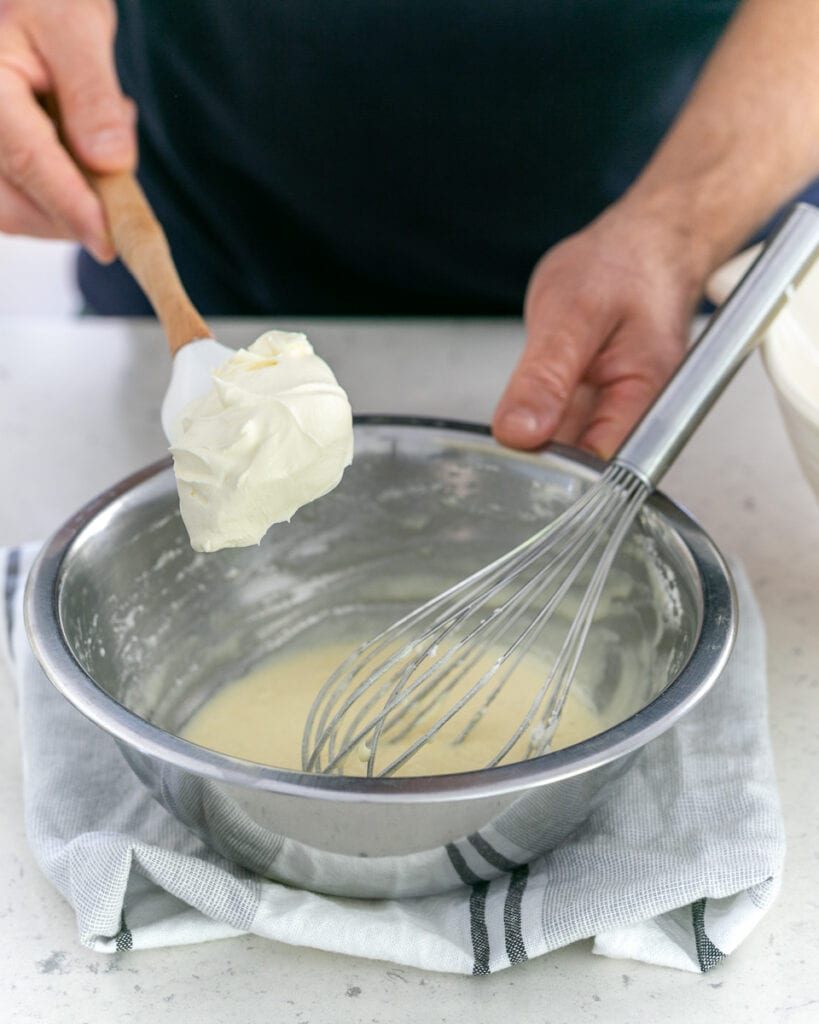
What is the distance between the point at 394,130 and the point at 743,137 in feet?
0.99

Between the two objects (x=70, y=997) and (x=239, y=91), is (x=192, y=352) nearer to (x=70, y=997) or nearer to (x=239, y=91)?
(x=70, y=997)

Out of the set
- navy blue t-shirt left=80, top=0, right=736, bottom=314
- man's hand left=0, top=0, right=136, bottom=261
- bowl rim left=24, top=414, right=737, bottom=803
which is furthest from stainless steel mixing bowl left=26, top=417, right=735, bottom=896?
navy blue t-shirt left=80, top=0, right=736, bottom=314

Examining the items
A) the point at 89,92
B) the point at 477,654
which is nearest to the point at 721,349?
the point at 477,654

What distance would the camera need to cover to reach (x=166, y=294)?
72cm

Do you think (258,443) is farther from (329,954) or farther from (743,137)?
(743,137)

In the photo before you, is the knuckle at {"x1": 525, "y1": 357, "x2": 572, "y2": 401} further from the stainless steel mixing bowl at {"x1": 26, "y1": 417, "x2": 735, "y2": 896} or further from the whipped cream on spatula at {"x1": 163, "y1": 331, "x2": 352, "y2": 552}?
the whipped cream on spatula at {"x1": 163, "y1": 331, "x2": 352, "y2": 552}

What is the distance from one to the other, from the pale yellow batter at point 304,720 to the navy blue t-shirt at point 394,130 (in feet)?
1.57

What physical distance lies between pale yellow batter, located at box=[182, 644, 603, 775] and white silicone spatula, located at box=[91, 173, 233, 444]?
0.54 ft

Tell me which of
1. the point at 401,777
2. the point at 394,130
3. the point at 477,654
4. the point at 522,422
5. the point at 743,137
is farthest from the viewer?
the point at 394,130

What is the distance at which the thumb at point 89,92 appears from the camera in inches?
32.6

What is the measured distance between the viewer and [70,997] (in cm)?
57

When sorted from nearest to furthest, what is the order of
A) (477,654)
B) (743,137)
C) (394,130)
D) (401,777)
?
1. (401,777)
2. (477,654)
3. (743,137)
4. (394,130)

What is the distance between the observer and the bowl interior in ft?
2.28

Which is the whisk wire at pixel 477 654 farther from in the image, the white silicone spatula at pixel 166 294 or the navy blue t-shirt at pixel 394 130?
the navy blue t-shirt at pixel 394 130
